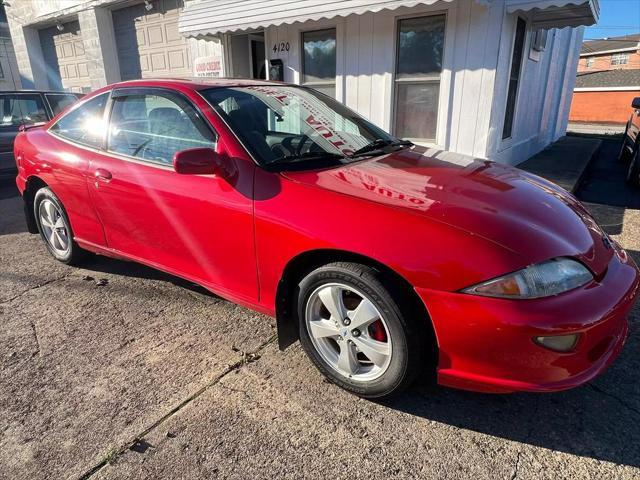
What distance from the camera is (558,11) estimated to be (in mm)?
6301

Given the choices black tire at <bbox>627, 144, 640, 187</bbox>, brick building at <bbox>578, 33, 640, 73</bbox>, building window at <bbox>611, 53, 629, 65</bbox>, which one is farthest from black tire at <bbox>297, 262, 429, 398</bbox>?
building window at <bbox>611, 53, 629, 65</bbox>

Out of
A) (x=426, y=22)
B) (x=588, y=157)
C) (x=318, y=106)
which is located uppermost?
(x=426, y=22)

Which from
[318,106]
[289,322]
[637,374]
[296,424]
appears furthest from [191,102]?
[637,374]

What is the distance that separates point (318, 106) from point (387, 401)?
2030mm

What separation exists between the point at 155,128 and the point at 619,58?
58.6 meters

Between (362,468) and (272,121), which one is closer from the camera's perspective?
(362,468)

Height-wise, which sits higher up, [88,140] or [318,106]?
[318,106]

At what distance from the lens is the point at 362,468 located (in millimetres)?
1784

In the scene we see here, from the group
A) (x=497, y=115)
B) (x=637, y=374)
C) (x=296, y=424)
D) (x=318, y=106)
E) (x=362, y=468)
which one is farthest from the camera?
(x=497, y=115)

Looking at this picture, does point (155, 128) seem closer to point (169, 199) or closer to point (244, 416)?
point (169, 199)

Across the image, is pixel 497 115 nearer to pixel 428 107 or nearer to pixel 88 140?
pixel 428 107

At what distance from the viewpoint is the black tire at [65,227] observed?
11.6 ft

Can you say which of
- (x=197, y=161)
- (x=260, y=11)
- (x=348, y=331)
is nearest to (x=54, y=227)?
(x=197, y=161)

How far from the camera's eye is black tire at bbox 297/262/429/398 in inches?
74.7
